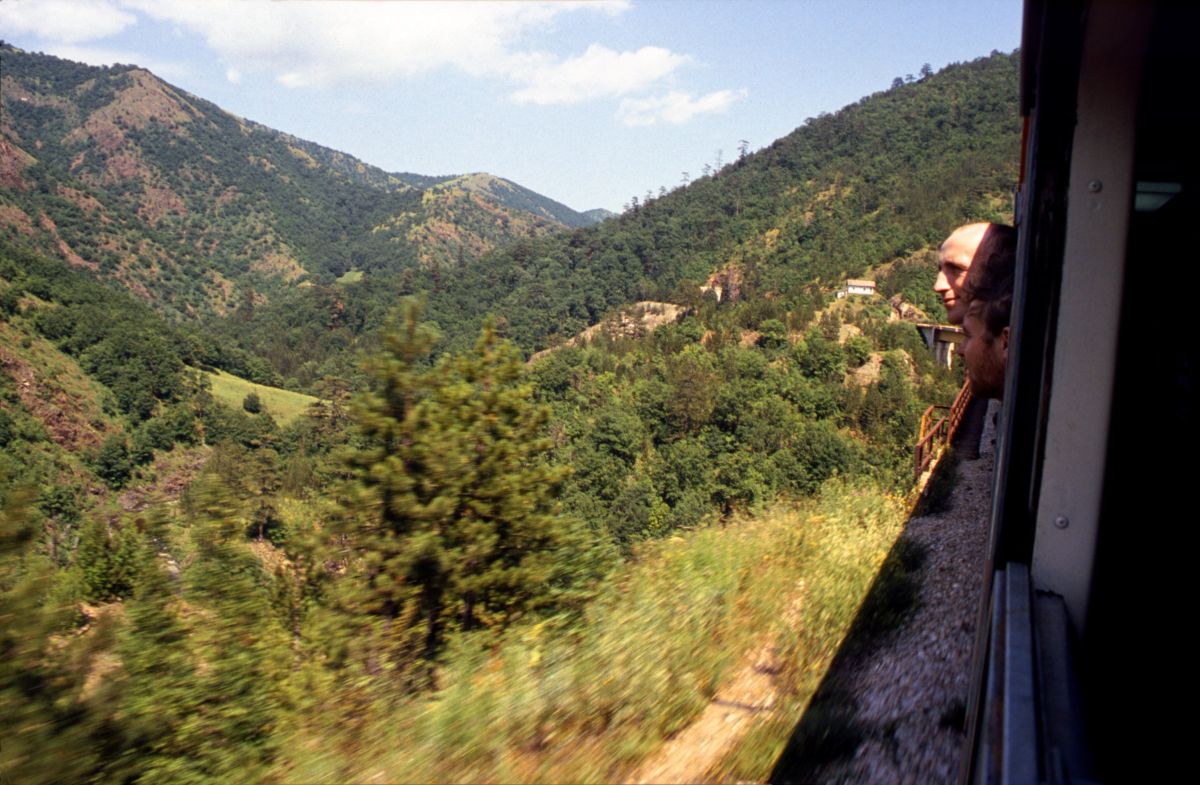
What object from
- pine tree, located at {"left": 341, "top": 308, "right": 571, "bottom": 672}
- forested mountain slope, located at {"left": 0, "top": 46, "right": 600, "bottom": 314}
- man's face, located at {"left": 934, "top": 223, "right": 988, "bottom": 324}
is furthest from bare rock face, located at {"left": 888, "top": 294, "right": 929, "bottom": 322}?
forested mountain slope, located at {"left": 0, "top": 46, "right": 600, "bottom": 314}

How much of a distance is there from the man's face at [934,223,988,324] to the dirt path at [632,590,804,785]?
2.65 metres

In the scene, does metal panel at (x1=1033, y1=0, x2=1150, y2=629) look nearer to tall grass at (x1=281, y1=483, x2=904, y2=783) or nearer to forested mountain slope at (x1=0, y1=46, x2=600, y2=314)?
tall grass at (x1=281, y1=483, x2=904, y2=783)

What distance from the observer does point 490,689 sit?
4004 millimetres

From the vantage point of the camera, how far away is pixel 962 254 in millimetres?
2158

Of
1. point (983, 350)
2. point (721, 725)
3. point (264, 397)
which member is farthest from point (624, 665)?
point (264, 397)

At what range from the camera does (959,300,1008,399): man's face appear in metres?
2.15

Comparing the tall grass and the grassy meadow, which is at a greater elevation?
the tall grass

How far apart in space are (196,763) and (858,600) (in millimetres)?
4352

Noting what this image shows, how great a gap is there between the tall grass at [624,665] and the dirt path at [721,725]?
7cm

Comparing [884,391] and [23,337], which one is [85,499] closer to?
[23,337]

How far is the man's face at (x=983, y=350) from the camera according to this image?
7.06ft

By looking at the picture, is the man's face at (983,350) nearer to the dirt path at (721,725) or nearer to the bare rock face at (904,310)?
the dirt path at (721,725)

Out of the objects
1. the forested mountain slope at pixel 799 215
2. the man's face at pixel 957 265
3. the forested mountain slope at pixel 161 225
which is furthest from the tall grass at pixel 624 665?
the forested mountain slope at pixel 161 225

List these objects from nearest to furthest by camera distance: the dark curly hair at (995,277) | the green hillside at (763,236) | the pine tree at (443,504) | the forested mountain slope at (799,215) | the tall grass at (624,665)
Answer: the dark curly hair at (995,277) < the tall grass at (624,665) < the pine tree at (443,504) < the green hillside at (763,236) < the forested mountain slope at (799,215)
